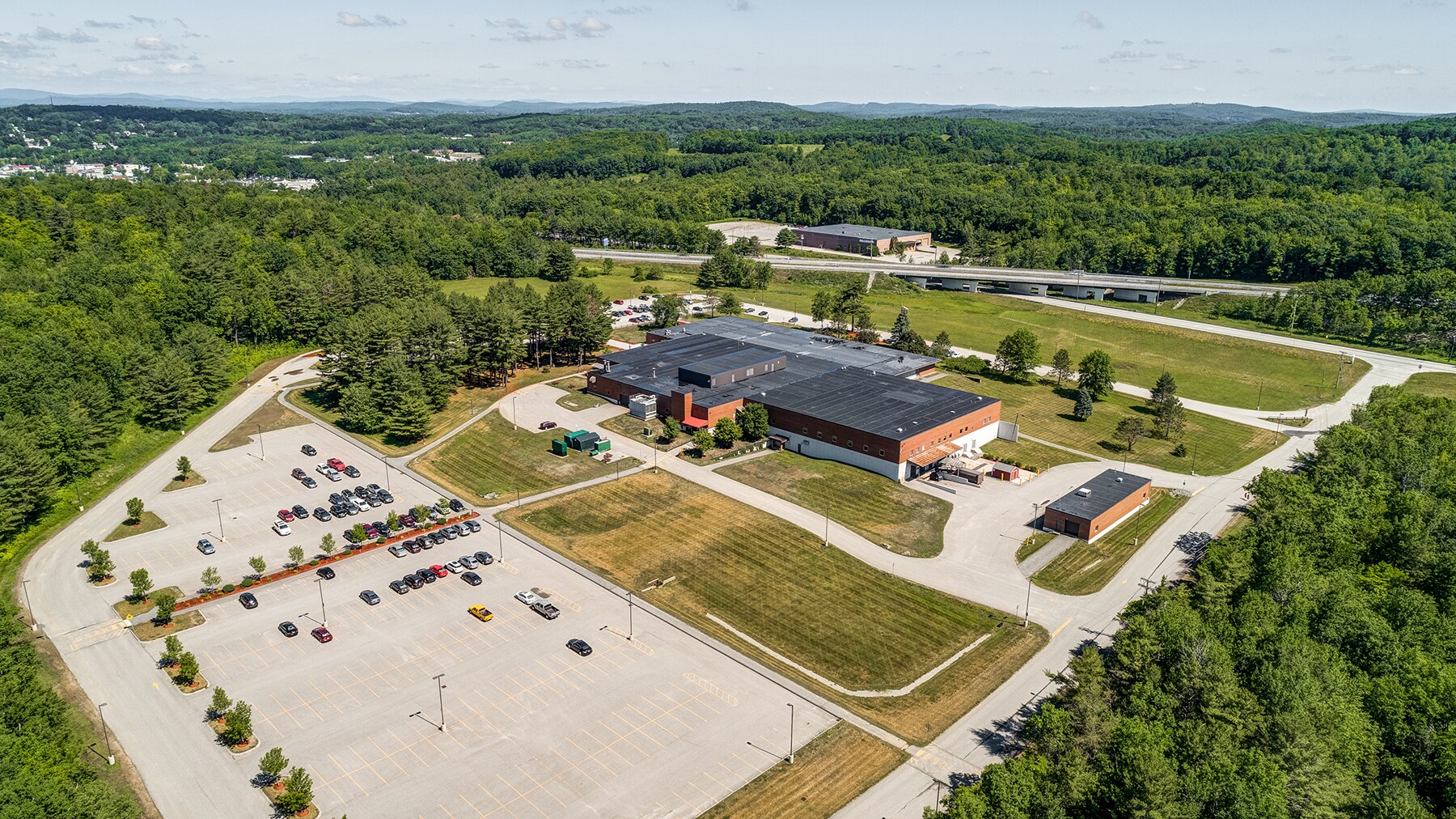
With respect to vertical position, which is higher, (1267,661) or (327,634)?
(1267,661)

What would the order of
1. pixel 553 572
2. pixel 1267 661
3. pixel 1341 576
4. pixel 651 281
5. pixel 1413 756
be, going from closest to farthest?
pixel 1413 756, pixel 1267 661, pixel 1341 576, pixel 553 572, pixel 651 281

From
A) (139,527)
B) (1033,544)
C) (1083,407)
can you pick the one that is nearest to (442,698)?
(139,527)

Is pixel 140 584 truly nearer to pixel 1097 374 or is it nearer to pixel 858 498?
pixel 858 498

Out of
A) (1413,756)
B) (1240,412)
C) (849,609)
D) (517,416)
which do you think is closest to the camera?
(1413,756)

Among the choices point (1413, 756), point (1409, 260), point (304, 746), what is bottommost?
point (304, 746)

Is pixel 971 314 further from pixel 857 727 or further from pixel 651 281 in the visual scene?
pixel 857 727

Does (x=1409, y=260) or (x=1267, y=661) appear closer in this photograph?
(x=1267, y=661)

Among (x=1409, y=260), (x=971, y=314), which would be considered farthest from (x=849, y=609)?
(x=1409, y=260)
